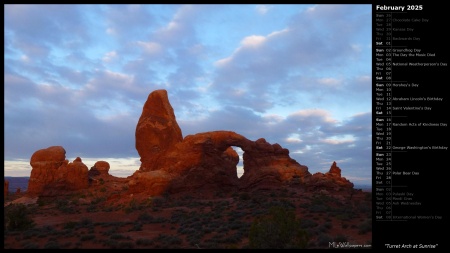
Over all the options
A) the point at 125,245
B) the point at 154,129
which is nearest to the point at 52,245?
the point at 125,245

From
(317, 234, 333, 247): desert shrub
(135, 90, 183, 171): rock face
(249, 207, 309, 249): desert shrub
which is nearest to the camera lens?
(249, 207, 309, 249): desert shrub

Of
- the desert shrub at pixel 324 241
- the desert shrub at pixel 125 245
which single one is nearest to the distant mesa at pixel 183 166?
the desert shrub at pixel 125 245

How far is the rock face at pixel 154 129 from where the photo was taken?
42531 millimetres

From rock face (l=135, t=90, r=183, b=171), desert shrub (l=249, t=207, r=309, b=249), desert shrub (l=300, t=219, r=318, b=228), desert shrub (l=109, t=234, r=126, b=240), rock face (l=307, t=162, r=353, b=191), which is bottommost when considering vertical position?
desert shrub (l=109, t=234, r=126, b=240)

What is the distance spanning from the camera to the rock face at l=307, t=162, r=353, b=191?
31.6m

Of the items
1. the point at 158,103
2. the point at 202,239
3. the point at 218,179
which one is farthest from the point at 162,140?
the point at 202,239

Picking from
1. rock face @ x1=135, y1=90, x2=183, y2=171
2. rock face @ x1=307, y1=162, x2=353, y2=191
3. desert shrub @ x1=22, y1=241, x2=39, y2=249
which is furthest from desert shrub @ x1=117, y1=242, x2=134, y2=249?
rock face @ x1=135, y1=90, x2=183, y2=171

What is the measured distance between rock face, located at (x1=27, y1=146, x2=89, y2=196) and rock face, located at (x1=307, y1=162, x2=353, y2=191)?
95.8 ft

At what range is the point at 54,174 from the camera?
3953 centimetres

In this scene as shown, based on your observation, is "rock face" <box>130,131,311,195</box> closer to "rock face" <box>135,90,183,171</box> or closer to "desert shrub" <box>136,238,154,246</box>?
"rock face" <box>135,90,183,171</box>

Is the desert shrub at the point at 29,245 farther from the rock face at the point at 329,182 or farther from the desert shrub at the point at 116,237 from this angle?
the rock face at the point at 329,182
